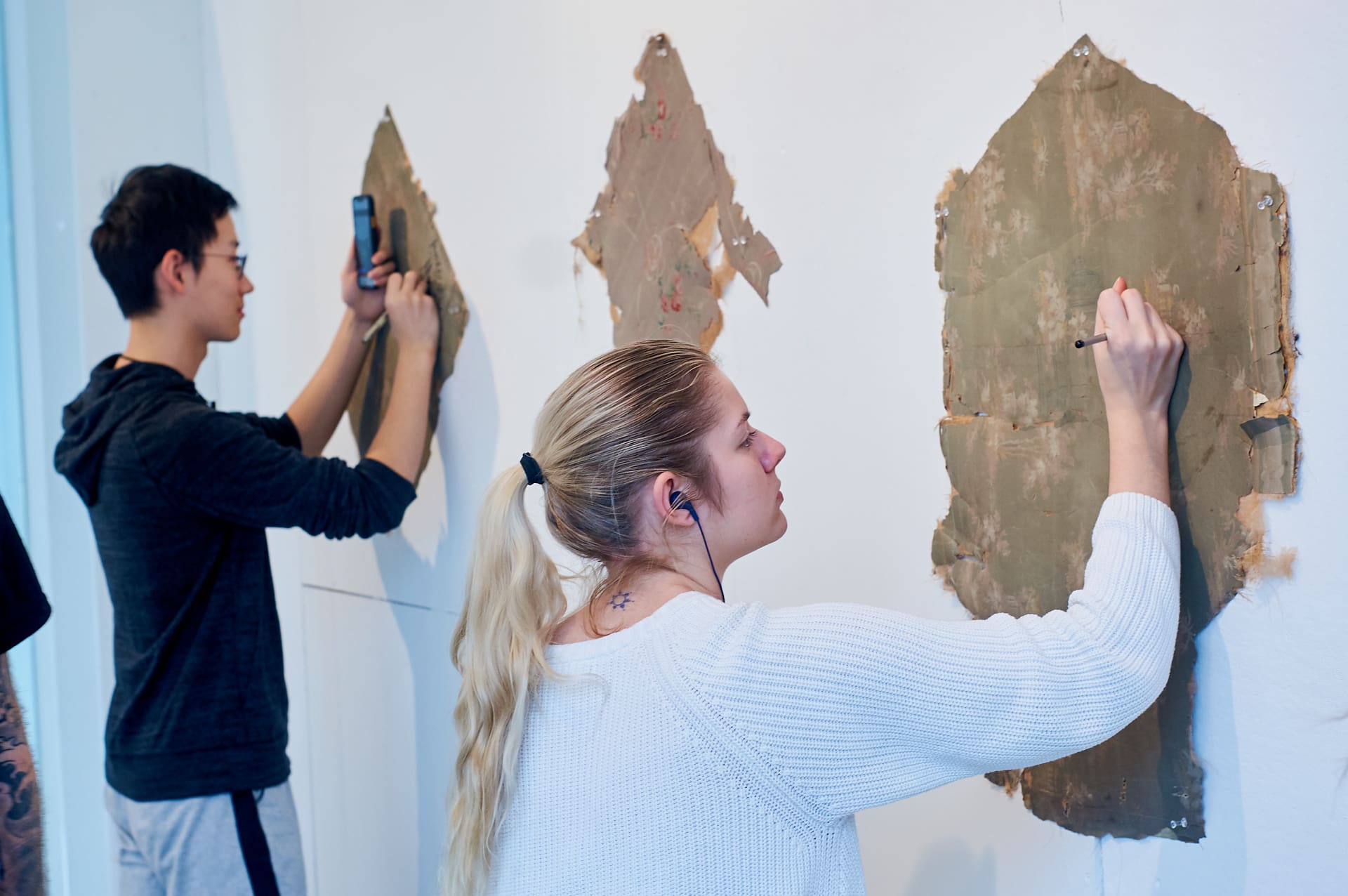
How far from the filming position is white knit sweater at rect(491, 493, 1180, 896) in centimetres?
85

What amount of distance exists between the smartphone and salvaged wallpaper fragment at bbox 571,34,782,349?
22.0 inches

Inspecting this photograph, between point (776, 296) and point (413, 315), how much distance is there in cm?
79

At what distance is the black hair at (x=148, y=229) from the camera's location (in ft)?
5.63

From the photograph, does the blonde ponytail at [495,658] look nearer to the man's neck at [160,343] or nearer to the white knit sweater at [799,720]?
the white knit sweater at [799,720]

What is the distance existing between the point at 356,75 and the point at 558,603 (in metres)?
1.38

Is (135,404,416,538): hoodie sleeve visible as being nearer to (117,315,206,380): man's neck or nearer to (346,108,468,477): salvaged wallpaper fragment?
(117,315,206,380): man's neck

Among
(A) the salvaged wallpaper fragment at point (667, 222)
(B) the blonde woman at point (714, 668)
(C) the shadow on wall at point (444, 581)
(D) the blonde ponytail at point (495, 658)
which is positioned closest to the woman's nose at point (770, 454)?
(B) the blonde woman at point (714, 668)

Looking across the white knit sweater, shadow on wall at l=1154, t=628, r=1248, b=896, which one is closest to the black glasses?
the white knit sweater

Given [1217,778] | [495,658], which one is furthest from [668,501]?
[1217,778]

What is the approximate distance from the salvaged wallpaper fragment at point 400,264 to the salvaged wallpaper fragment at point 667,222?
0.40 metres

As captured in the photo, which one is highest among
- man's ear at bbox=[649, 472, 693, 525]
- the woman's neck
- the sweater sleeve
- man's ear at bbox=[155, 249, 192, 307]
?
man's ear at bbox=[155, 249, 192, 307]

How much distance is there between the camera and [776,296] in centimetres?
137

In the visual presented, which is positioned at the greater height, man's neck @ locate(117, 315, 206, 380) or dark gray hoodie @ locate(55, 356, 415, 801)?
man's neck @ locate(117, 315, 206, 380)

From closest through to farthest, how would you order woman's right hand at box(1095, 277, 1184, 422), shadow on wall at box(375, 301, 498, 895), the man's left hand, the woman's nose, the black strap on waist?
woman's right hand at box(1095, 277, 1184, 422) < the woman's nose < the black strap on waist < shadow on wall at box(375, 301, 498, 895) < the man's left hand
